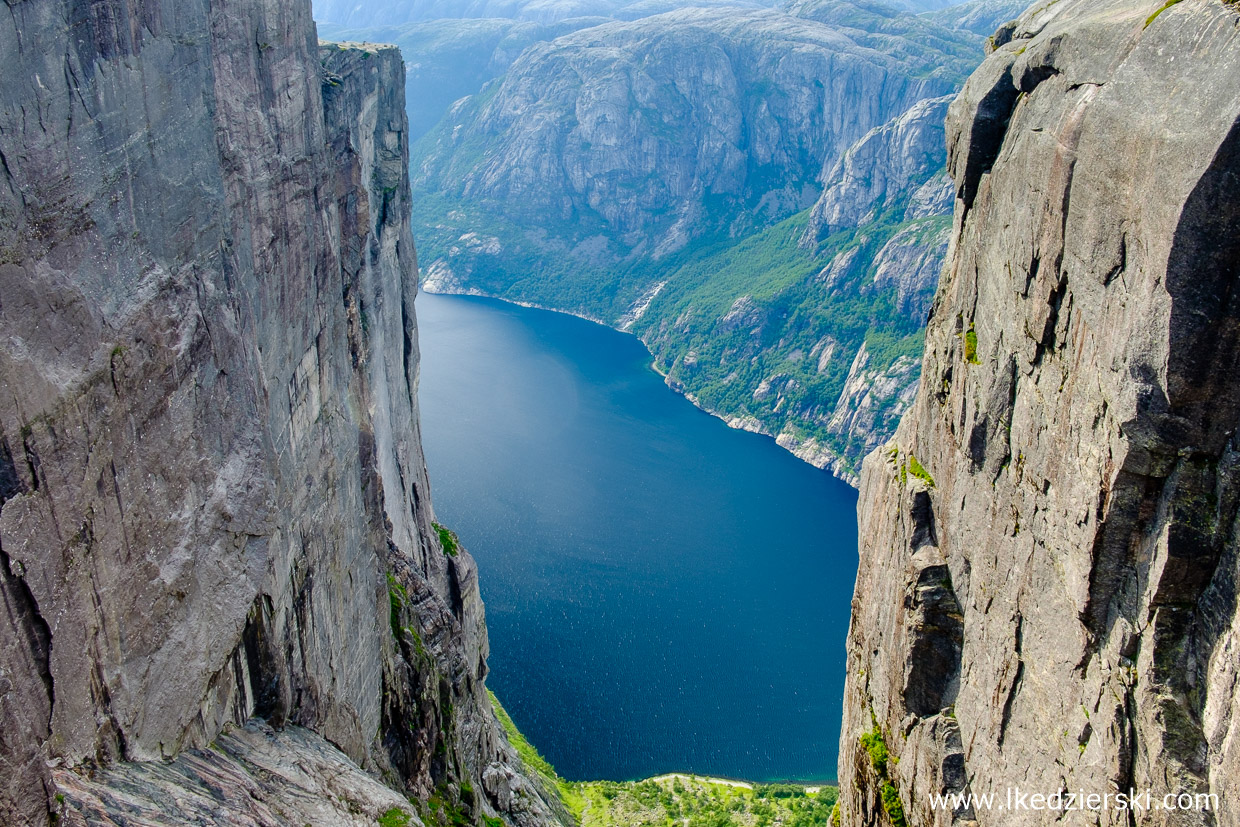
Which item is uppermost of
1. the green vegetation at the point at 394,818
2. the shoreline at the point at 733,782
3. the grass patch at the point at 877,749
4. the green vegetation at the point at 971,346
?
the green vegetation at the point at 971,346

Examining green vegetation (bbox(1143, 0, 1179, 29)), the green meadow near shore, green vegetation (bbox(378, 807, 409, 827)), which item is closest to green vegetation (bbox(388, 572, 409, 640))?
green vegetation (bbox(378, 807, 409, 827))

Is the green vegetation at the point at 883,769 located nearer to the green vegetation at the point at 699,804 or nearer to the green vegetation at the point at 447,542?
the green vegetation at the point at 699,804

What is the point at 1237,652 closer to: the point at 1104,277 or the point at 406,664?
the point at 1104,277

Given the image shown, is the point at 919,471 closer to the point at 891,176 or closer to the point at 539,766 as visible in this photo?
the point at 539,766

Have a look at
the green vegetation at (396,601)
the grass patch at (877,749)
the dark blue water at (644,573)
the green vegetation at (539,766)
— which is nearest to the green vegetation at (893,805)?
the grass patch at (877,749)

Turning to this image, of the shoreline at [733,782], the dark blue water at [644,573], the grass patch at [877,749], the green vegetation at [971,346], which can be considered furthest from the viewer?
the dark blue water at [644,573]

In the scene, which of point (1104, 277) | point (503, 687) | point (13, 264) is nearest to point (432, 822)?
point (13, 264)

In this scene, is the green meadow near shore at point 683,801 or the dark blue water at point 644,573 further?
the dark blue water at point 644,573
